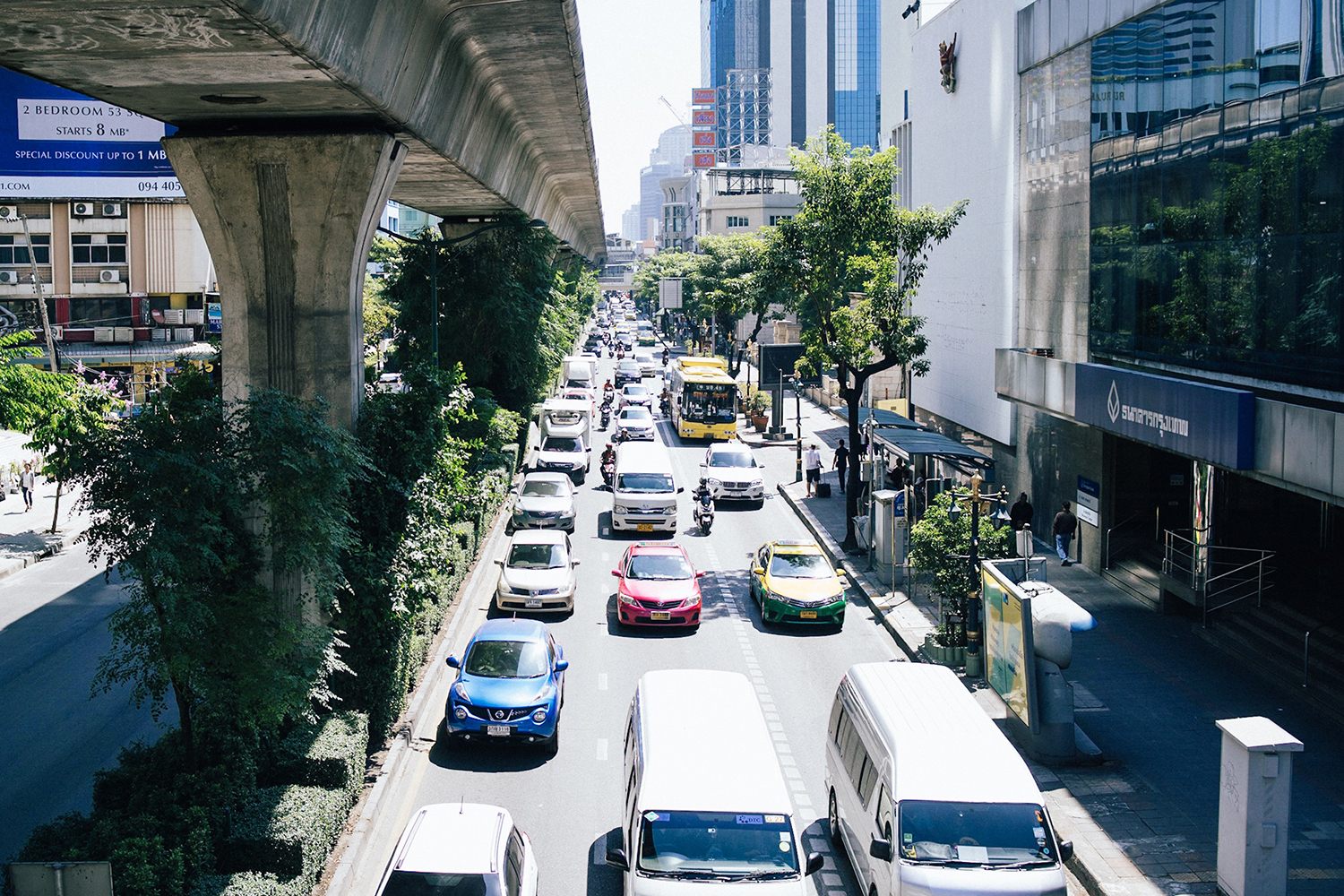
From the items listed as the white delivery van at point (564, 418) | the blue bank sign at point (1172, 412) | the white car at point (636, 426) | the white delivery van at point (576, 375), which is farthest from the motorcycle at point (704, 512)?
the white delivery van at point (576, 375)

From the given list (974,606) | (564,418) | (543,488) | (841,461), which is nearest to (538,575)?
(543,488)

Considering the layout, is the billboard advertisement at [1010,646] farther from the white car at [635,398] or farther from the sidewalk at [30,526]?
the white car at [635,398]

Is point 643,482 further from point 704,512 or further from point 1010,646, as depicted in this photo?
point 1010,646

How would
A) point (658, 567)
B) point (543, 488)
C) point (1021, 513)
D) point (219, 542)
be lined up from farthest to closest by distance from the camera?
point (543, 488) < point (1021, 513) < point (658, 567) < point (219, 542)

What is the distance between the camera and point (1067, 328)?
28141 millimetres

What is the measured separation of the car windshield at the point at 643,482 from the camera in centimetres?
3161

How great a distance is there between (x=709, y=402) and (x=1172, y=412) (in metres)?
31.1

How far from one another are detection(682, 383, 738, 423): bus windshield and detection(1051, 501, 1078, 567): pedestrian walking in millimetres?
22570

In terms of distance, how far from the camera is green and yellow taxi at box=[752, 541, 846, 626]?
73.7 feet

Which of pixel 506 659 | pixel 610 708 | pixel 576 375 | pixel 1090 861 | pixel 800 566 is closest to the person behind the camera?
pixel 1090 861

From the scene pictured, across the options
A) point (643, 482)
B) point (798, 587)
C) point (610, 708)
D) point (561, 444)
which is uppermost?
point (561, 444)

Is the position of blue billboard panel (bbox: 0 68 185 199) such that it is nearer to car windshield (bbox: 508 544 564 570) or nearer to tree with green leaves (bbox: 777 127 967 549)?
car windshield (bbox: 508 544 564 570)

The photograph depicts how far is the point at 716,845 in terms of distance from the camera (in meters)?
10.6

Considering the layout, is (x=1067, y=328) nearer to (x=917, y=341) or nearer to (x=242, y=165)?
(x=917, y=341)
